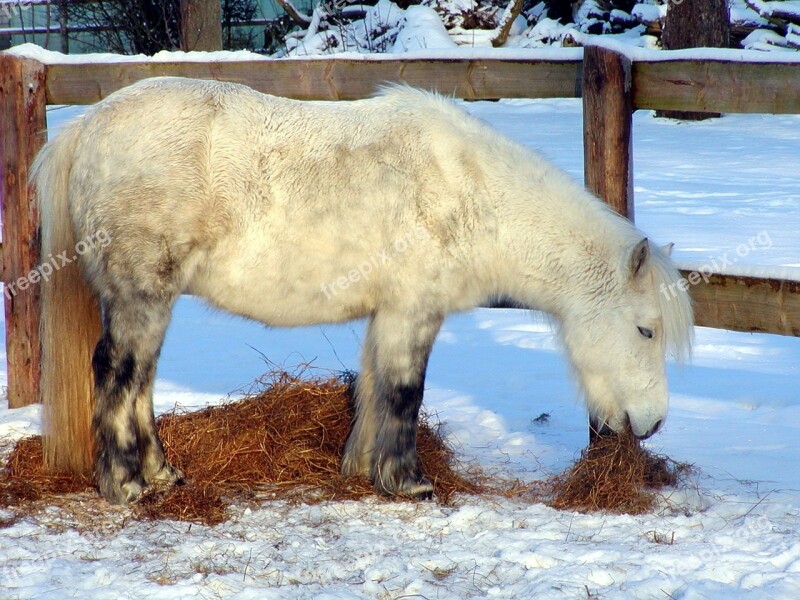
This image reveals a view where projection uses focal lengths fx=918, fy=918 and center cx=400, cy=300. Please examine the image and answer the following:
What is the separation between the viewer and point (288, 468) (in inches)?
157

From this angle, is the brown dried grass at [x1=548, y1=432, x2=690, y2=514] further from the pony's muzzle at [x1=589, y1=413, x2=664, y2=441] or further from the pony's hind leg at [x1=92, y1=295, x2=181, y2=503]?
the pony's hind leg at [x1=92, y1=295, x2=181, y2=503]

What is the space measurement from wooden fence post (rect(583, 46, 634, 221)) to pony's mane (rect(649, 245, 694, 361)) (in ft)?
1.54

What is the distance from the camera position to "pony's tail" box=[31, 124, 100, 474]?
12.2 feet

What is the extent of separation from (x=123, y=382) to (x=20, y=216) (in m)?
1.55

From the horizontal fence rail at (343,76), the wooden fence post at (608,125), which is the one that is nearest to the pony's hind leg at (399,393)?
the wooden fence post at (608,125)

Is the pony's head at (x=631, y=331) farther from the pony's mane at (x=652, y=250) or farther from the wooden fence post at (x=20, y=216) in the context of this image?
the wooden fence post at (x=20, y=216)

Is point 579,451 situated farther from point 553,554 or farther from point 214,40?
point 214,40

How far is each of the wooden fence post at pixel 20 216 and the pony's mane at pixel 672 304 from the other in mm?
2948

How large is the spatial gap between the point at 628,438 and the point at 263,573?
1659 millimetres

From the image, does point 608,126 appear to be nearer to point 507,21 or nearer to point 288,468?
point 288,468

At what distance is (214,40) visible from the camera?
1191 cm

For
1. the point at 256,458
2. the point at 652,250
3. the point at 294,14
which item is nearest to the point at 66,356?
the point at 256,458

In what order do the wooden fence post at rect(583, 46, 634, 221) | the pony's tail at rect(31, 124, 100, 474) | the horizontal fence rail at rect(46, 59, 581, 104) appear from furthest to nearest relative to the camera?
the horizontal fence rail at rect(46, 59, 581, 104) < the wooden fence post at rect(583, 46, 634, 221) < the pony's tail at rect(31, 124, 100, 474)

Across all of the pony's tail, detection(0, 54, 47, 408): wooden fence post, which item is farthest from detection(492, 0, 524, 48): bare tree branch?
the pony's tail
